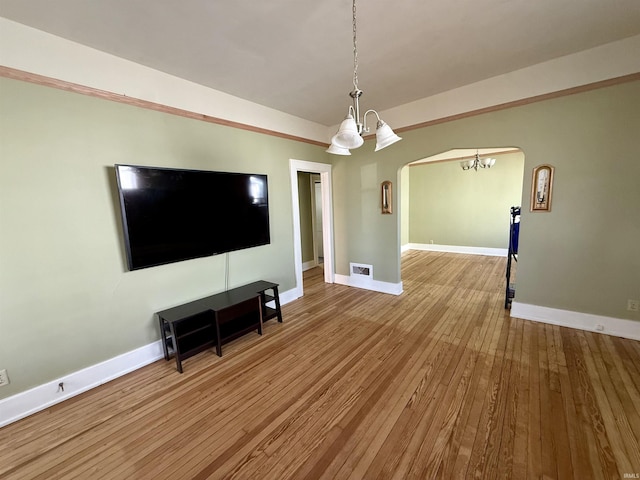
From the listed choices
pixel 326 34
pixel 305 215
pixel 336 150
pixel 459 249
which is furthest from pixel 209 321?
pixel 459 249

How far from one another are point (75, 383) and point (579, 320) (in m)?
5.02

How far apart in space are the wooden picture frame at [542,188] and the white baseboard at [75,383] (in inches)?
175

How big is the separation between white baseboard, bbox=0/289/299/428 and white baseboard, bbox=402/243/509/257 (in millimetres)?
6726

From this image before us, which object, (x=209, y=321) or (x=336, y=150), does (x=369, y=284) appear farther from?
(x=336, y=150)

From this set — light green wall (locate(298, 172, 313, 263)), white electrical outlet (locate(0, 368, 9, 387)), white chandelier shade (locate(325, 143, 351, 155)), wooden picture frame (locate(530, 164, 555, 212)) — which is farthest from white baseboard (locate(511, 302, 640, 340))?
white electrical outlet (locate(0, 368, 9, 387))

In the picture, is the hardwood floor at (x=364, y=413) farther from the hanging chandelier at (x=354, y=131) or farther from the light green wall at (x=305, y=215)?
the light green wall at (x=305, y=215)

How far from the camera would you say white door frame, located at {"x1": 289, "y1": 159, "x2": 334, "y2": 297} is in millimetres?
3848

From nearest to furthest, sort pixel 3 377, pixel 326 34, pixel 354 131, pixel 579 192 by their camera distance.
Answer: pixel 354 131
pixel 3 377
pixel 326 34
pixel 579 192

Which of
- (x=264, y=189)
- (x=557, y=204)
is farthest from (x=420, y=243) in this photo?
(x=264, y=189)

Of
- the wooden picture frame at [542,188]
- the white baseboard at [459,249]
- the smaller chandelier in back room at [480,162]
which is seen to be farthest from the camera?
the white baseboard at [459,249]

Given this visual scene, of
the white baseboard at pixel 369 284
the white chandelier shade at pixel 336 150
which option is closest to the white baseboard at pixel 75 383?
the white chandelier shade at pixel 336 150

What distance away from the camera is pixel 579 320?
9.04 feet

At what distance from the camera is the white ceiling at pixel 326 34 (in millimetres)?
1691

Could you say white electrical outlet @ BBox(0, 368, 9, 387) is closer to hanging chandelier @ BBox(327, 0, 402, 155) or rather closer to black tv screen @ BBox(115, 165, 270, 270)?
black tv screen @ BBox(115, 165, 270, 270)
